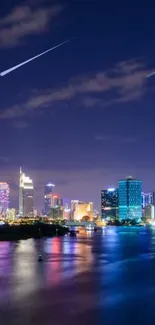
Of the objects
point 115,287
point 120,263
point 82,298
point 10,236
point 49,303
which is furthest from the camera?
point 10,236

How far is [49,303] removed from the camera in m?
31.9

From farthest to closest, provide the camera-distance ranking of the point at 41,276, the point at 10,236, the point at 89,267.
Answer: the point at 10,236
the point at 89,267
the point at 41,276

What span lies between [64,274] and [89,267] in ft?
26.6

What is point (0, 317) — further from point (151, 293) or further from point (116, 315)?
point (151, 293)

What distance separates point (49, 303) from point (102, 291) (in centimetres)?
676

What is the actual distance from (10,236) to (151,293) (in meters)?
111

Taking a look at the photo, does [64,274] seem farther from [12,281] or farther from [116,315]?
[116,315]

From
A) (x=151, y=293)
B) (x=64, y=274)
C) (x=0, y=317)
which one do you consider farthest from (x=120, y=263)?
(x=0, y=317)

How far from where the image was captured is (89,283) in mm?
42344

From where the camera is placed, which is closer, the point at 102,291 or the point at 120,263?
the point at 102,291

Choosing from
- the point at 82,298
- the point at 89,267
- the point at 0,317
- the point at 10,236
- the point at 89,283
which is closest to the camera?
the point at 0,317

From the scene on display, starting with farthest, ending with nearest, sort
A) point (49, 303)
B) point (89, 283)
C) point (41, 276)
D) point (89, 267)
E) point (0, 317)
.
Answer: point (89, 267)
point (41, 276)
point (89, 283)
point (49, 303)
point (0, 317)

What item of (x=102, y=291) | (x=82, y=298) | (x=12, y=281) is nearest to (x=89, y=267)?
(x=12, y=281)

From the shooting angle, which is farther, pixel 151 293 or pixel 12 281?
pixel 12 281
